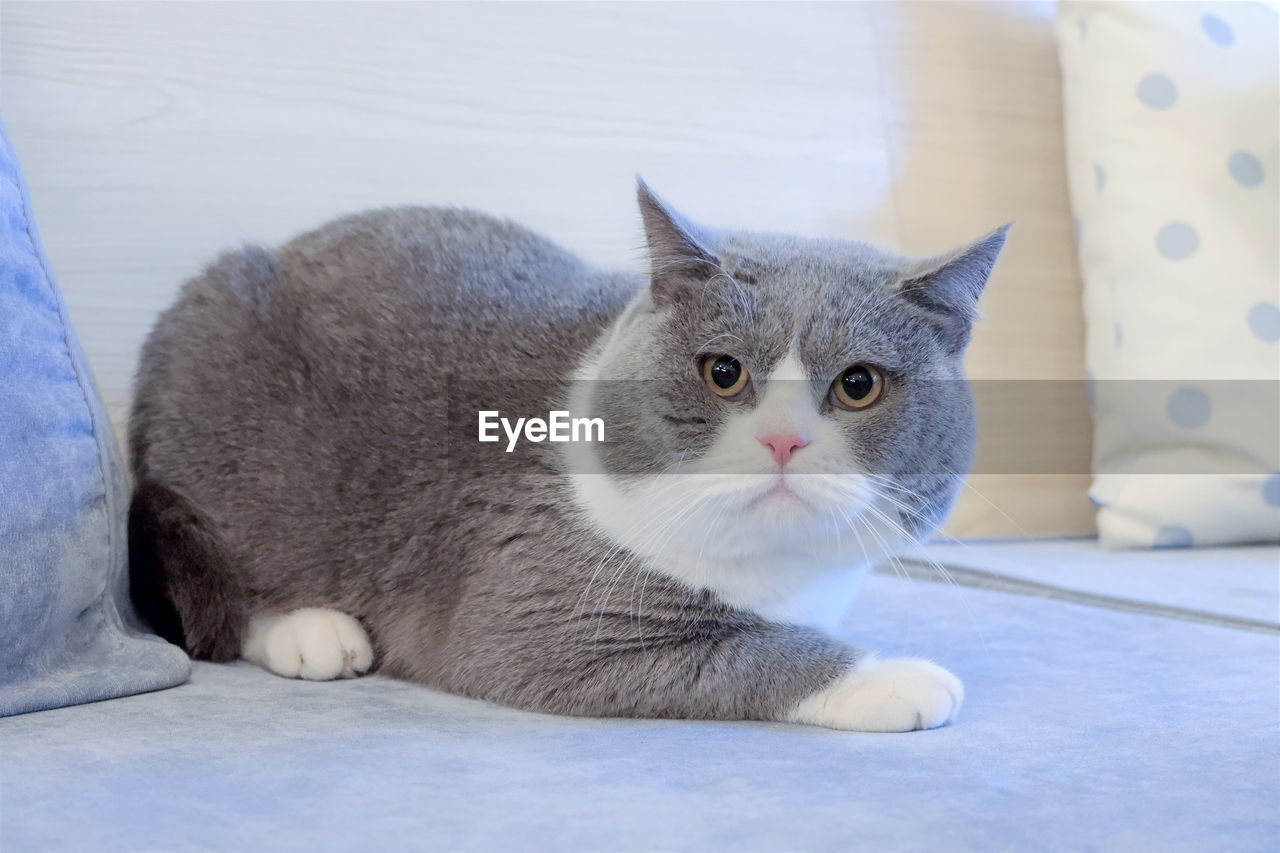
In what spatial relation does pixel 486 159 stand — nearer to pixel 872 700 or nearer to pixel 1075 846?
pixel 872 700

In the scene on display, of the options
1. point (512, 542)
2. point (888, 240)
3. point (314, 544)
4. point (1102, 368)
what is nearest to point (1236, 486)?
point (1102, 368)

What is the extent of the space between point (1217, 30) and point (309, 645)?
1.73 meters

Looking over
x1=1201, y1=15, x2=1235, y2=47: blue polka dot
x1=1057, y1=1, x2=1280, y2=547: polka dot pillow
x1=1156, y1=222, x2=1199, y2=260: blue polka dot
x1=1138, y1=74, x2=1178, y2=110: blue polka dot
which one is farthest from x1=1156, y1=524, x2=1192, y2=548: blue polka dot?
x1=1201, y1=15, x2=1235, y2=47: blue polka dot

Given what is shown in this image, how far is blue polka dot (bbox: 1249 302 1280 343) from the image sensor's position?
1.80 m

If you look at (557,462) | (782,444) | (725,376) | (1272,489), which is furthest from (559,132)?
(1272,489)

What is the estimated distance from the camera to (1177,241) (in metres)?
1.84

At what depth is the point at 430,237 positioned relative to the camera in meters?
1.41

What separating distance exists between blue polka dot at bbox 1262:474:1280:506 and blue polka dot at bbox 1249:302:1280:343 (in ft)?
0.72

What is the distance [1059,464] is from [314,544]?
1.43m

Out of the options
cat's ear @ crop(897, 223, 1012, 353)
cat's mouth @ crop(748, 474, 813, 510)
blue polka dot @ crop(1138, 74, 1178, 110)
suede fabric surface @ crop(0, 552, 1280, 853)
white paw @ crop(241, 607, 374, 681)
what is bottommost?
white paw @ crop(241, 607, 374, 681)

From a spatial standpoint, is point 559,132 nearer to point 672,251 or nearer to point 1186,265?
point 672,251

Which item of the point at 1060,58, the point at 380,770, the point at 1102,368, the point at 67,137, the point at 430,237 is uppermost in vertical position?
the point at 1060,58

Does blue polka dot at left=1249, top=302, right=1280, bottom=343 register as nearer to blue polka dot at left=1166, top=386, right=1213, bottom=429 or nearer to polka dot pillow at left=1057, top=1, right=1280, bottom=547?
polka dot pillow at left=1057, top=1, right=1280, bottom=547

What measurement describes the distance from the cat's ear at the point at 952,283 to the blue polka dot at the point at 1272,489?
0.95 m
